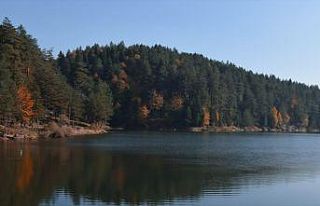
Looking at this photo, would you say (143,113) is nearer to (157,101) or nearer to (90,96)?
(157,101)

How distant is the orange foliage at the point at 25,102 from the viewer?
285 ft

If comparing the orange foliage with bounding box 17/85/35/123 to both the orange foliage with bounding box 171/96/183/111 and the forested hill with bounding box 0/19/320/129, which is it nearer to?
the forested hill with bounding box 0/19/320/129

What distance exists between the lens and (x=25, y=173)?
3838 centimetres

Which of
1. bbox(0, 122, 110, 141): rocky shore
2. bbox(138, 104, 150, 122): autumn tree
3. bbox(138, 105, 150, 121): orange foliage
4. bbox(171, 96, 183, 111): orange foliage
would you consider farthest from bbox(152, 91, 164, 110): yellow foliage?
bbox(0, 122, 110, 141): rocky shore

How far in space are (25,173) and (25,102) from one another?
2081 inches

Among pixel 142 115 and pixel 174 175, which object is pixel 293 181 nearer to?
pixel 174 175

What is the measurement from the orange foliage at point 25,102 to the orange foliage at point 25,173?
122ft

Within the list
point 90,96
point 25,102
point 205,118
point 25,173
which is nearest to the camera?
point 25,173

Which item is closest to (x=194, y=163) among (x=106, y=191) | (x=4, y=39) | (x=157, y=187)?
(x=157, y=187)

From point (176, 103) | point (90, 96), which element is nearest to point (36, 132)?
point (90, 96)

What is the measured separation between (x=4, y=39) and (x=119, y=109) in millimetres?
99484

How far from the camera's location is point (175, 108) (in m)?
189

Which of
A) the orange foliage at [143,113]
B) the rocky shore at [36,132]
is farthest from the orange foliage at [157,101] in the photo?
the rocky shore at [36,132]

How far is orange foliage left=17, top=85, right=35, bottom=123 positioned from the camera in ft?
285
